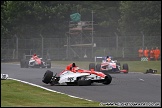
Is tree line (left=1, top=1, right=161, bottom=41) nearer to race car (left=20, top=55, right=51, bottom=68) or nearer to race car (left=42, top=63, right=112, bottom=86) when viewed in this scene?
race car (left=20, top=55, right=51, bottom=68)

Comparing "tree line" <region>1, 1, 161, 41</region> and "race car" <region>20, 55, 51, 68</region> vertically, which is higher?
"tree line" <region>1, 1, 161, 41</region>

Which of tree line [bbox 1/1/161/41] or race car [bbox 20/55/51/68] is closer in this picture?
race car [bbox 20/55/51/68]

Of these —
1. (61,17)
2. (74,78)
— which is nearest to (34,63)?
(74,78)

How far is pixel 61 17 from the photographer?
6825cm

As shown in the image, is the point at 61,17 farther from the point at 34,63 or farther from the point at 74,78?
the point at 74,78

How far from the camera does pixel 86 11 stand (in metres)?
69.6

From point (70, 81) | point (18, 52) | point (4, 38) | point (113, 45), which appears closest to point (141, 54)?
point (113, 45)

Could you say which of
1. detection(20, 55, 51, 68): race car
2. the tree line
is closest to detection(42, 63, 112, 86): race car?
detection(20, 55, 51, 68): race car

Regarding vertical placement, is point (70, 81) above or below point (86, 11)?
below

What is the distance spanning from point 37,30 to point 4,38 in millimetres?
5982

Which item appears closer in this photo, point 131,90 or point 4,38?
point 131,90

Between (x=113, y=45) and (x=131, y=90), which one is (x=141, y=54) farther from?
(x=131, y=90)

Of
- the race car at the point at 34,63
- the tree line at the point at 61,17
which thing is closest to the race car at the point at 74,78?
the race car at the point at 34,63

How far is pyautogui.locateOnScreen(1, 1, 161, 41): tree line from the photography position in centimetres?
6494
